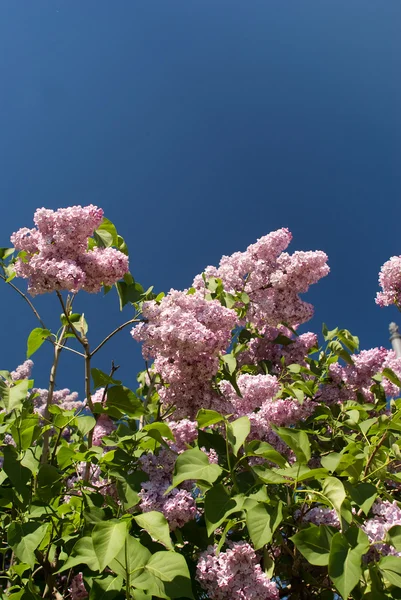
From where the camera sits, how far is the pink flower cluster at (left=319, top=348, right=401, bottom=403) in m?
3.11

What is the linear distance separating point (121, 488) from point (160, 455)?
27 cm

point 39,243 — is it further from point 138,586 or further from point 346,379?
point 346,379

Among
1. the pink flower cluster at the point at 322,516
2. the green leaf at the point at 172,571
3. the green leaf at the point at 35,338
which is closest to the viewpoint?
the green leaf at the point at 172,571

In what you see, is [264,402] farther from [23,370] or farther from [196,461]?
[23,370]

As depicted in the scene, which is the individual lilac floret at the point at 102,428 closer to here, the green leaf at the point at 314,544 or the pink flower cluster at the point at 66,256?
the pink flower cluster at the point at 66,256

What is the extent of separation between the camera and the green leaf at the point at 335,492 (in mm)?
1278

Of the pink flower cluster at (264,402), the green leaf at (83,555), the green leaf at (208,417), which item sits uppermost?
the pink flower cluster at (264,402)

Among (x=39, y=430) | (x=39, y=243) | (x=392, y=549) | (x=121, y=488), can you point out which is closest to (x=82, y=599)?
(x=121, y=488)

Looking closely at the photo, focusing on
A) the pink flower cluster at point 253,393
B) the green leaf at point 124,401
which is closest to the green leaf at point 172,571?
the green leaf at point 124,401

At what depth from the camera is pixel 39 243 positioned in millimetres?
2223

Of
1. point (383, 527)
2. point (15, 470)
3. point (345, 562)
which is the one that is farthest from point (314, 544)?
point (15, 470)

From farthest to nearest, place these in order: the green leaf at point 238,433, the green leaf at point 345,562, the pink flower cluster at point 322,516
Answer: the pink flower cluster at point 322,516, the green leaf at point 238,433, the green leaf at point 345,562

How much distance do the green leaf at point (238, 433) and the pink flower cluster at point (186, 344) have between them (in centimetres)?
60

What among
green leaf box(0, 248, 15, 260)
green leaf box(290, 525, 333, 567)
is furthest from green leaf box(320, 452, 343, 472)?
green leaf box(0, 248, 15, 260)
